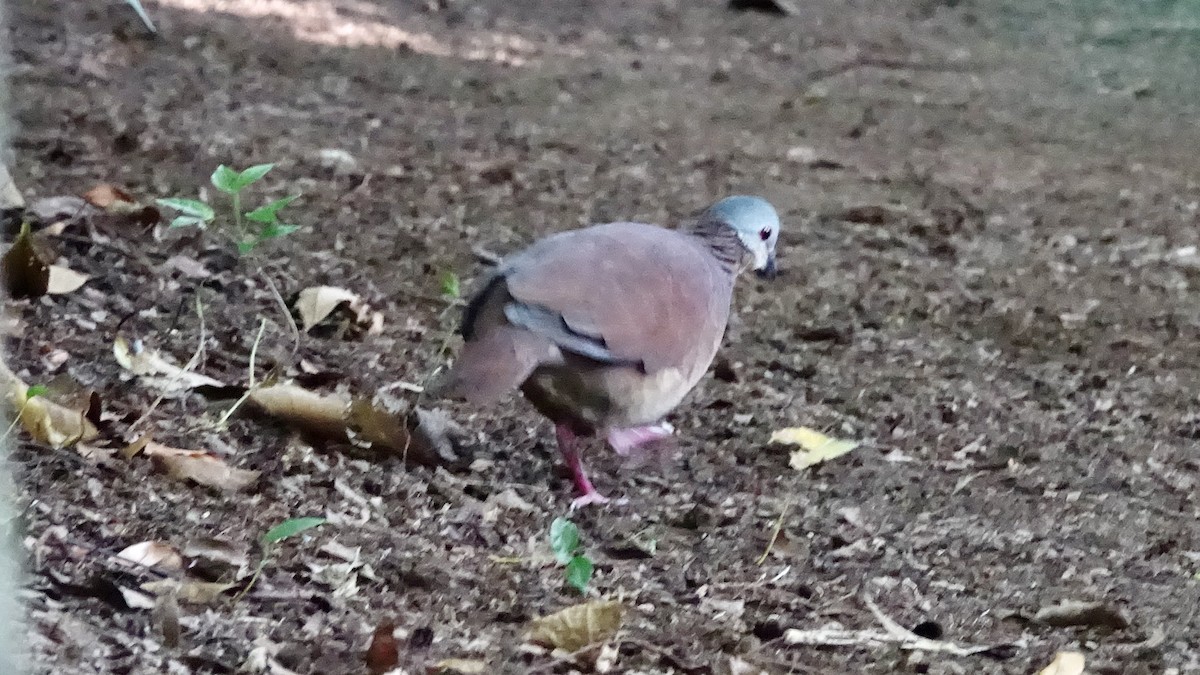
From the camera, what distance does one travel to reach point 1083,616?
2348 mm

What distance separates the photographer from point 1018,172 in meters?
4.88

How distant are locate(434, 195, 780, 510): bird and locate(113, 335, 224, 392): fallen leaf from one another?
24.8 inches

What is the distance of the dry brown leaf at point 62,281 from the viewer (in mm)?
2979

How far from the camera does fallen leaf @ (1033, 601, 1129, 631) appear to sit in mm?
2334

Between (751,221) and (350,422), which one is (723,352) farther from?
(350,422)

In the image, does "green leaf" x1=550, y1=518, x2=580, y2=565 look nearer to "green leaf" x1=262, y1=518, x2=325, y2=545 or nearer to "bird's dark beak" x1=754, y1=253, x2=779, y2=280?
"green leaf" x1=262, y1=518, x2=325, y2=545

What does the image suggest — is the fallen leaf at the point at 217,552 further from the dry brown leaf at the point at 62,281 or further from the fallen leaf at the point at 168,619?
the dry brown leaf at the point at 62,281

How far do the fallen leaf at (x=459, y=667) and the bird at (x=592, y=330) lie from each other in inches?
19.2

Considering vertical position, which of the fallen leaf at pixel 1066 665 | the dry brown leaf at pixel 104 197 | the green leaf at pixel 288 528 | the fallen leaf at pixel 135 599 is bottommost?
the fallen leaf at pixel 1066 665

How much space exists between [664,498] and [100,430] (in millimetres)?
A: 1202

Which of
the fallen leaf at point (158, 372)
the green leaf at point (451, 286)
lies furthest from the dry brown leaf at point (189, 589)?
the green leaf at point (451, 286)

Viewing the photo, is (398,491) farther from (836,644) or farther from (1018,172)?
(1018,172)

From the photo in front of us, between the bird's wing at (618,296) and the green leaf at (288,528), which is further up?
the bird's wing at (618,296)

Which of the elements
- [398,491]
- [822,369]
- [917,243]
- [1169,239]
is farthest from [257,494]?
[1169,239]
